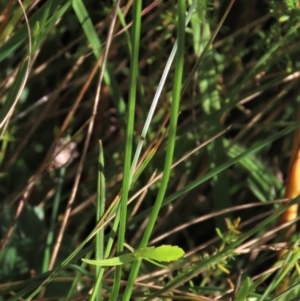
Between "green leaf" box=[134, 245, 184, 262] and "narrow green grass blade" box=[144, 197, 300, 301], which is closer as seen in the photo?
"green leaf" box=[134, 245, 184, 262]

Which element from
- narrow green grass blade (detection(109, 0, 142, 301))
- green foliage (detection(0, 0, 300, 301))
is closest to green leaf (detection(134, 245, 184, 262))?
narrow green grass blade (detection(109, 0, 142, 301))

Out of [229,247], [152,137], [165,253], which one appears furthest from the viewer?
[152,137]

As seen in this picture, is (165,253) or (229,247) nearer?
(165,253)

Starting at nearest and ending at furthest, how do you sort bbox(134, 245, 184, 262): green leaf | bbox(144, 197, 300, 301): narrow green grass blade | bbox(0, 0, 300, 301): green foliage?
bbox(134, 245, 184, 262): green leaf → bbox(144, 197, 300, 301): narrow green grass blade → bbox(0, 0, 300, 301): green foliage

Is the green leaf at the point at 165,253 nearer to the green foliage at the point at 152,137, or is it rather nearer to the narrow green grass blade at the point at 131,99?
the narrow green grass blade at the point at 131,99

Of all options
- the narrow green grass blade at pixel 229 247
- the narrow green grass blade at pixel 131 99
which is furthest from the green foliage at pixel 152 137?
the narrow green grass blade at pixel 131 99

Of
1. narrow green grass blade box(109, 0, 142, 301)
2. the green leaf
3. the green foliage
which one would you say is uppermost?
narrow green grass blade box(109, 0, 142, 301)

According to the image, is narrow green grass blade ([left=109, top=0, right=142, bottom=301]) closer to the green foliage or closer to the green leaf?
the green leaf

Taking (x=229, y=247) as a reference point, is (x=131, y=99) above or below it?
above

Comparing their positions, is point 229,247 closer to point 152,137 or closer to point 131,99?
point 131,99

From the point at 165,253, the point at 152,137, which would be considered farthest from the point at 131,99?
the point at 152,137

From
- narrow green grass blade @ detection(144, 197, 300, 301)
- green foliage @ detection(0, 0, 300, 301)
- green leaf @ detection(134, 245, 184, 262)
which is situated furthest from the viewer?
green foliage @ detection(0, 0, 300, 301)
